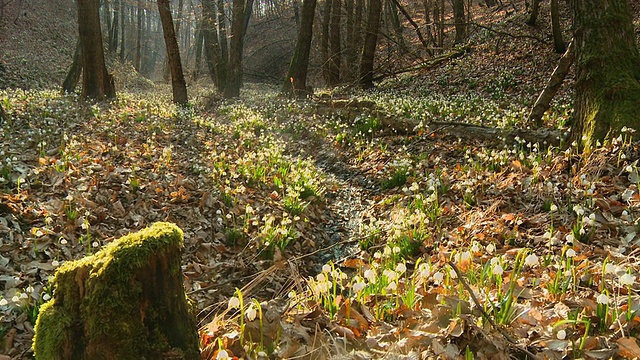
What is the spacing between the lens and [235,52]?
1684cm

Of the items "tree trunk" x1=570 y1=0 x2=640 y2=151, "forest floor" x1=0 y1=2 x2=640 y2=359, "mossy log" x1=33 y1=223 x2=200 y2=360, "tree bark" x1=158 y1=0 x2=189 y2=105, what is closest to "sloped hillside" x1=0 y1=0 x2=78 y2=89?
"tree bark" x1=158 y1=0 x2=189 y2=105

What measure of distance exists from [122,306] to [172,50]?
12975mm

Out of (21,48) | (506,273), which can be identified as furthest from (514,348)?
(21,48)

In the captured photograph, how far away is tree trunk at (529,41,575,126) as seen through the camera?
6262 mm

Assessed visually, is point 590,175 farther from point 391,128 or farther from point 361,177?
point 391,128

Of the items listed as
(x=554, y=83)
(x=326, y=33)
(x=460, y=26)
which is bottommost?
(x=554, y=83)

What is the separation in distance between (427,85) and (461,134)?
7.53 meters

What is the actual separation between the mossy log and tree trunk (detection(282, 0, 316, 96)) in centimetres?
1267

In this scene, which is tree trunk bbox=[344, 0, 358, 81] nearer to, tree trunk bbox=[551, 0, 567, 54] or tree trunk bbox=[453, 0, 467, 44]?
A: tree trunk bbox=[453, 0, 467, 44]

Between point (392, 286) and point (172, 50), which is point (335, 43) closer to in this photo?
point (172, 50)

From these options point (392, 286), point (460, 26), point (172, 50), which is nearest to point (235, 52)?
point (172, 50)

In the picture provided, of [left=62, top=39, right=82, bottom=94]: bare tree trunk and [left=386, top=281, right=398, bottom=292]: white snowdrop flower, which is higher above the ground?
[left=62, top=39, right=82, bottom=94]: bare tree trunk

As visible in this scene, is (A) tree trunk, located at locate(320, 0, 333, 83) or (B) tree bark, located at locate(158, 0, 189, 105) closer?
(B) tree bark, located at locate(158, 0, 189, 105)

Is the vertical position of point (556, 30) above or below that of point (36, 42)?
below
